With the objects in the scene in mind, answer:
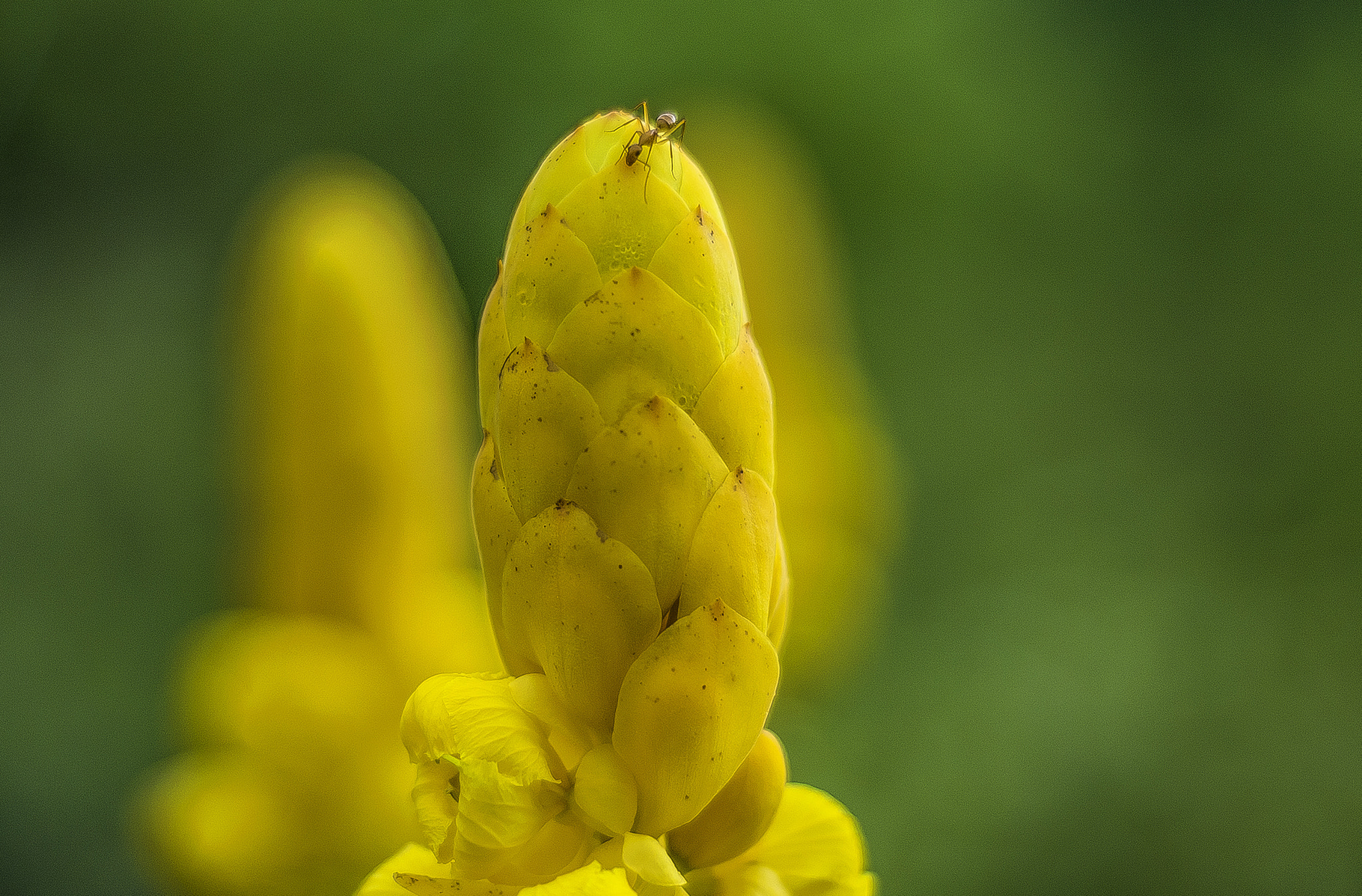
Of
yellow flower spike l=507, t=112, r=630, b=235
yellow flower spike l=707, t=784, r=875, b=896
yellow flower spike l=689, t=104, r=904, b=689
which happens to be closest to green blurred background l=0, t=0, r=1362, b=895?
yellow flower spike l=689, t=104, r=904, b=689

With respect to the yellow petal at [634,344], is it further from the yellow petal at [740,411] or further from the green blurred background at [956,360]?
the green blurred background at [956,360]

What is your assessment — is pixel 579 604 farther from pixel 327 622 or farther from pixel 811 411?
pixel 811 411

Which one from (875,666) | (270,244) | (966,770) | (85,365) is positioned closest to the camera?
(270,244)

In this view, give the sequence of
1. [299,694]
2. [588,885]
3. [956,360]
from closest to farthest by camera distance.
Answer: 1. [588,885]
2. [299,694]
3. [956,360]

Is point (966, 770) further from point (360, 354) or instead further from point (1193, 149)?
point (1193, 149)

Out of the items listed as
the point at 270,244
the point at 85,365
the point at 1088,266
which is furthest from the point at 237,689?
the point at 1088,266

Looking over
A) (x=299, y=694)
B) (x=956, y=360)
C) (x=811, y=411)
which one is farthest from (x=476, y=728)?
(x=956, y=360)
